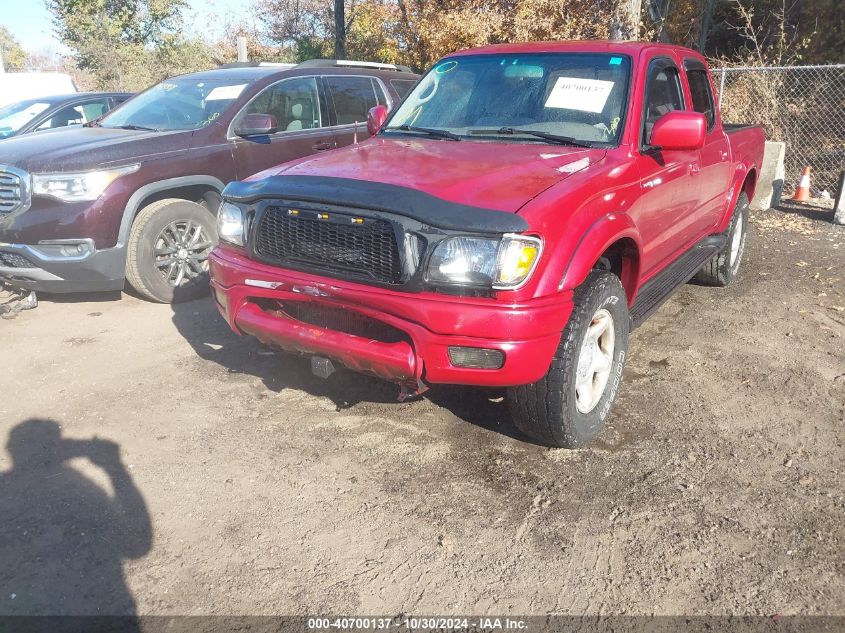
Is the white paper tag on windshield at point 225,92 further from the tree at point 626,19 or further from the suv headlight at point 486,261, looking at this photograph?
the tree at point 626,19

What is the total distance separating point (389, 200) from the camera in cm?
299

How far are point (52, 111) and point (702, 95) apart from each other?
8612mm

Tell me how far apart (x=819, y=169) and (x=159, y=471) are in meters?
11.9

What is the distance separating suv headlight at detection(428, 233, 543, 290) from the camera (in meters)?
2.82

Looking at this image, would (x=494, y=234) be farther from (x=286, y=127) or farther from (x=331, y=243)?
(x=286, y=127)

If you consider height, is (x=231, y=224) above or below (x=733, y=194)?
above

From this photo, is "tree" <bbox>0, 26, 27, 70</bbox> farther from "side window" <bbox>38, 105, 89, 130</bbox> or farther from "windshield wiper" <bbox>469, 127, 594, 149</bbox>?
"windshield wiper" <bbox>469, 127, 594, 149</bbox>

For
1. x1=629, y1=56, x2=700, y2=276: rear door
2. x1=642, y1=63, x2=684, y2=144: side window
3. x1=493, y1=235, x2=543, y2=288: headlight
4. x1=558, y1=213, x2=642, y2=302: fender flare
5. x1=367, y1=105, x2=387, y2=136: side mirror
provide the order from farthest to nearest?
1. x1=367, y1=105, x2=387, y2=136: side mirror
2. x1=642, y1=63, x2=684, y2=144: side window
3. x1=629, y1=56, x2=700, y2=276: rear door
4. x1=558, y1=213, x2=642, y2=302: fender flare
5. x1=493, y1=235, x2=543, y2=288: headlight

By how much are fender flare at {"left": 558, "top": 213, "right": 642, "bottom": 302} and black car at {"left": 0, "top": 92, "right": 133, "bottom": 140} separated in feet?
26.9

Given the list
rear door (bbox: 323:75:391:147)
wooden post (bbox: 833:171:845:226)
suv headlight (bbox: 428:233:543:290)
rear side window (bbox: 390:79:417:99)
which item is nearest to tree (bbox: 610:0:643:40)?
wooden post (bbox: 833:171:845:226)

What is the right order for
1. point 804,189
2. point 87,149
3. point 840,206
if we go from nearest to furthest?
point 87,149 < point 840,206 < point 804,189

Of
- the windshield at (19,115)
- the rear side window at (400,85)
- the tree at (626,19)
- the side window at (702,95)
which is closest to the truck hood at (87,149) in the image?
the rear side window at (400,85)

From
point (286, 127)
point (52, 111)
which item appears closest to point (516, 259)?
point (286, 127)

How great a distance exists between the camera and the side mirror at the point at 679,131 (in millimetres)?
3660
